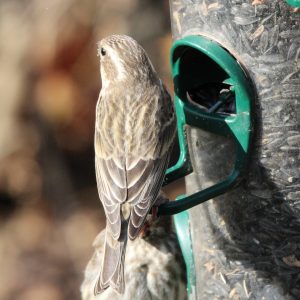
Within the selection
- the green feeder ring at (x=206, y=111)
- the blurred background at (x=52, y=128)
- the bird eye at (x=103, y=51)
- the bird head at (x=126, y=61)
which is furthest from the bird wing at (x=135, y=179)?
the blurred background at (x=52, y=128)

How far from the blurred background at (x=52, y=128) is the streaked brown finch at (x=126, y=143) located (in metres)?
2.38

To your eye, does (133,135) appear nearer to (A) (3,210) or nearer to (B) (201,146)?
(B) (201,146)

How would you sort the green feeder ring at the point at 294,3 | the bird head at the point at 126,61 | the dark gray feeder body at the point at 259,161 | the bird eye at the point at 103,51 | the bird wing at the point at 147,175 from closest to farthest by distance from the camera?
the green feeder ring at the point at 294,3
the dark gray feeder body at the point at 259,161
the bird wing at the point at 147,175
the bird head at the point at 126,61
the bird eye at the point at 103,51

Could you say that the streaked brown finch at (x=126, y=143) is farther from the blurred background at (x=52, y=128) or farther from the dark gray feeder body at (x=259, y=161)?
the blurred background at (x=52, y=128)

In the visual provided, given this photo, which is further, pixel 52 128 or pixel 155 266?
pixel 52 128

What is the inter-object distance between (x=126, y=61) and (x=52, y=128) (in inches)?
129

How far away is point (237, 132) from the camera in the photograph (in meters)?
6.07

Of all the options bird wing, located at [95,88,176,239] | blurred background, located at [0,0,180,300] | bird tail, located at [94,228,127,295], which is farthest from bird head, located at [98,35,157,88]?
blurred background, located at [0,0,180,300]

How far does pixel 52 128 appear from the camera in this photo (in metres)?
10.3

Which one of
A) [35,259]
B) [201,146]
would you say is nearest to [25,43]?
[35,259]

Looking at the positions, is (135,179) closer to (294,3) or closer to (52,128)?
(294,3)

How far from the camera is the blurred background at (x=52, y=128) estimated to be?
31.7 ft

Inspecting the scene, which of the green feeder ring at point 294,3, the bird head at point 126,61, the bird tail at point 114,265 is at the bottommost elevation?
the bird tail at point 114,265

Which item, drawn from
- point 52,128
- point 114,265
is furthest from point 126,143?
point 52,128
